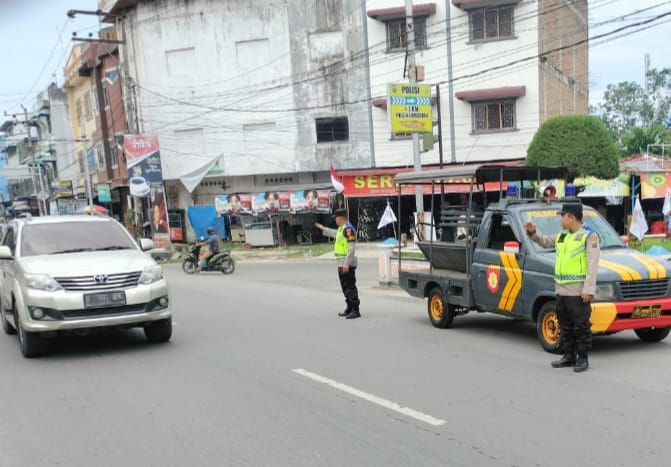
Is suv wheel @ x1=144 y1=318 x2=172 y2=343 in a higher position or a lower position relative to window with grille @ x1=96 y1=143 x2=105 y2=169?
lower

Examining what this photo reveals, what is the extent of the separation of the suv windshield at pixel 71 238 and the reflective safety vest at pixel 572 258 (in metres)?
5.76

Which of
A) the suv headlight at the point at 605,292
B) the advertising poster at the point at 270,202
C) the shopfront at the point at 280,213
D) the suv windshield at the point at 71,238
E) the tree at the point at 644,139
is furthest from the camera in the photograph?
the tree at the point at 644,139

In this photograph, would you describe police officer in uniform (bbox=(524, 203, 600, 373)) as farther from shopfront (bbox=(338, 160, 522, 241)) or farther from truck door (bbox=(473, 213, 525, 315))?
shopfront (bbox=(338, 160, 522, 241))

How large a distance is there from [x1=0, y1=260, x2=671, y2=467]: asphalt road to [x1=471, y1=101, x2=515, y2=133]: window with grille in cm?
1942

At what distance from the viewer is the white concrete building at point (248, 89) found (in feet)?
97.3

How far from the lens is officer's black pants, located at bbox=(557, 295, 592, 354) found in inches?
253

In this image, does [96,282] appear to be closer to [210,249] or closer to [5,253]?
[5,253]

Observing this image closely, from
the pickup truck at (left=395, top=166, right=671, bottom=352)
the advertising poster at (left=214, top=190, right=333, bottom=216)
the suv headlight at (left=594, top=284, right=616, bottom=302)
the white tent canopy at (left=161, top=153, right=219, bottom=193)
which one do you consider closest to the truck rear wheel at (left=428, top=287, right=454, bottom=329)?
the pickup truck at (left=395, top=166, right=671, bottom=352)

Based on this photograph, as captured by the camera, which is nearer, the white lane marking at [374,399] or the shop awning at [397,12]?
the white lane marking at [374,399]

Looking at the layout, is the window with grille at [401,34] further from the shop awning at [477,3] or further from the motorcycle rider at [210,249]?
the motorcycle rider at [210,249]

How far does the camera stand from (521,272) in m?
7.89

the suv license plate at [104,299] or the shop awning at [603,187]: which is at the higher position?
the suv license plate at [104,299]

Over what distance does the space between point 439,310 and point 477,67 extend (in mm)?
20269

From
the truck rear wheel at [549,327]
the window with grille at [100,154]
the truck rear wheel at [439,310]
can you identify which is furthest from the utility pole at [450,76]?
the window with grille at [100,154]
